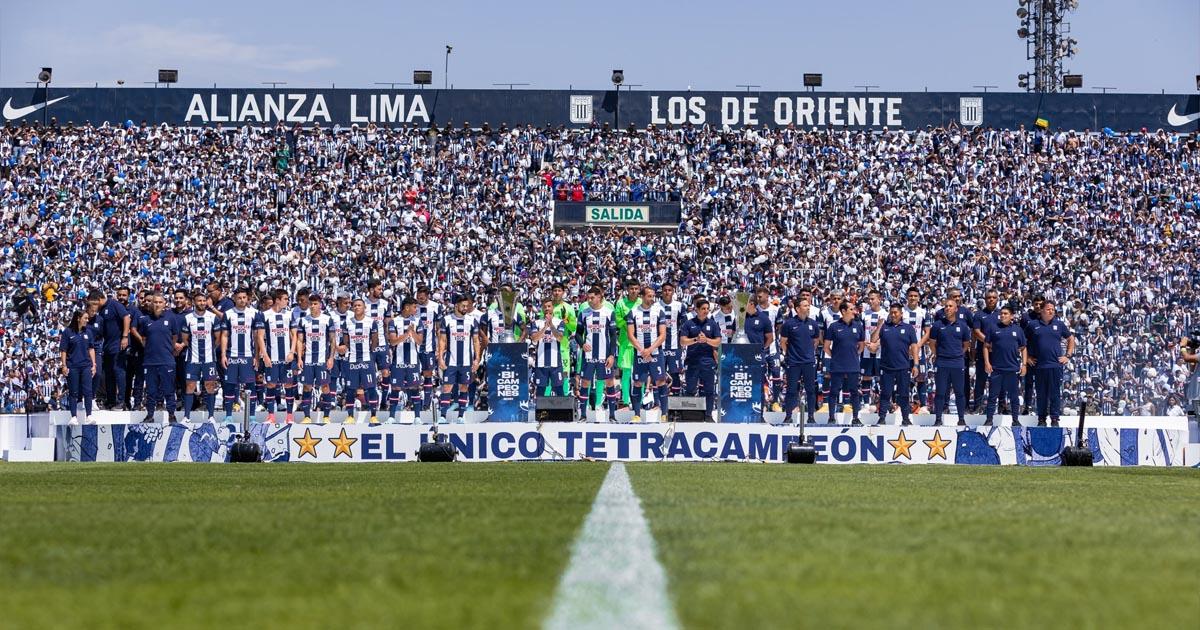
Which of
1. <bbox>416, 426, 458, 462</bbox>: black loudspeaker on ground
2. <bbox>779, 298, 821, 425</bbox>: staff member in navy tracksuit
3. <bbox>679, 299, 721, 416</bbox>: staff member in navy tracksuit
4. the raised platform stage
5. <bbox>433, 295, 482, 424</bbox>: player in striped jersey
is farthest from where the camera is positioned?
<bbox>433, 295, 482, 424</bbox>: player in striped jersey

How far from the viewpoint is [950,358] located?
2109 centimetres

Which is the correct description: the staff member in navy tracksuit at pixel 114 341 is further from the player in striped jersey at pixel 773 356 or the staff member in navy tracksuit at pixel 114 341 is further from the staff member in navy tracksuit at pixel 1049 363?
the staff member in navy tracksuit at pixel 1049 363

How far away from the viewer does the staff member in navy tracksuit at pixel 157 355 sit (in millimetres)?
21078

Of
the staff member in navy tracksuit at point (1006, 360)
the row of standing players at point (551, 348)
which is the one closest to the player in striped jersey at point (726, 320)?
the row of standing players at point (551, 348)

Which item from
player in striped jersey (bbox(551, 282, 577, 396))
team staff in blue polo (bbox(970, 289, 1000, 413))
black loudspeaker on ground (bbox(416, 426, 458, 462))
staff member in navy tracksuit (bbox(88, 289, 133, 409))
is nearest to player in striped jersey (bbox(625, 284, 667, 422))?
player in striped jersey (bbox(551, 282, 577, 396))

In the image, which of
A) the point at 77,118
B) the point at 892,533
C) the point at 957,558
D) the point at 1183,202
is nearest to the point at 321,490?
the point at 892,533

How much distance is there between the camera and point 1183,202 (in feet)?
139

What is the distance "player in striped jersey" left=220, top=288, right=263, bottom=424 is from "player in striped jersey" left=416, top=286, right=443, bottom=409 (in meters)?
2.31

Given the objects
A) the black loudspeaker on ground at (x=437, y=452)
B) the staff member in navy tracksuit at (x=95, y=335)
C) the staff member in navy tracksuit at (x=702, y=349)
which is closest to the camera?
the black loudspeaker on ground at (x=437, y=452)

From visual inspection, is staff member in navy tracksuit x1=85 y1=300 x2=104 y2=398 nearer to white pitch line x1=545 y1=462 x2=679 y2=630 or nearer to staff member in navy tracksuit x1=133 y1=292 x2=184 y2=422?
staff member in navy tracksuit x1=133 y1=292 x2=184 y2=422

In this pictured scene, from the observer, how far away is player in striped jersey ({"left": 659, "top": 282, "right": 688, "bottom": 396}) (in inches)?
832

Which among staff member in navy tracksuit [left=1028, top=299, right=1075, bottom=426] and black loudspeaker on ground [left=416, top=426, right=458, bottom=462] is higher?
staff member in navy tracksuit [left=1028, top=299, right=1075, bottom=426]

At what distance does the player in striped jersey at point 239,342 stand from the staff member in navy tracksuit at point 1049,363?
1104 centimetres

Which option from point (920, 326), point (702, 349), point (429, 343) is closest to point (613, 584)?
point (702, 349)
